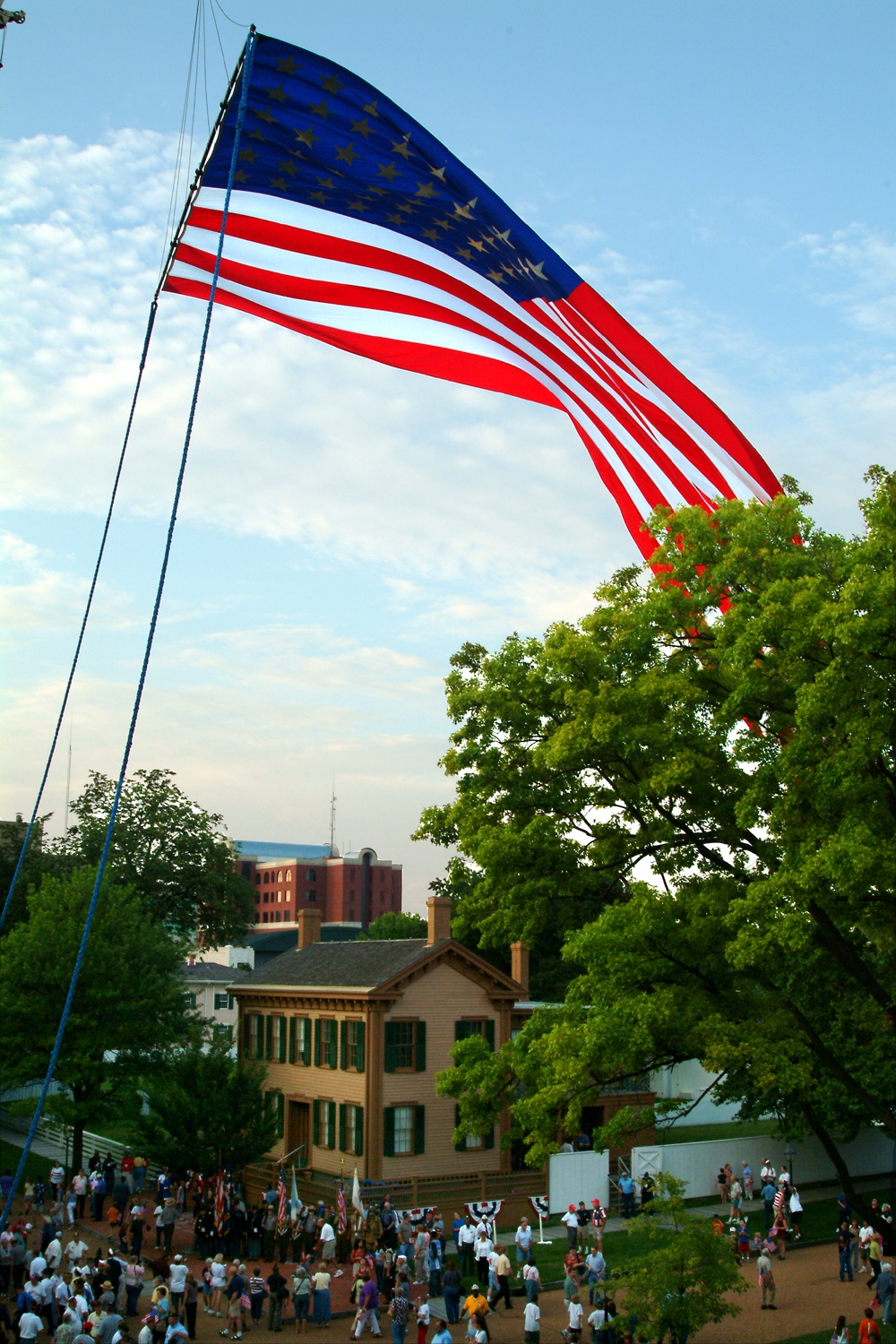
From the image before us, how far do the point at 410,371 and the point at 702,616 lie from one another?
6282 mm

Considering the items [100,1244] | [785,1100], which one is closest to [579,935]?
[100,1244]

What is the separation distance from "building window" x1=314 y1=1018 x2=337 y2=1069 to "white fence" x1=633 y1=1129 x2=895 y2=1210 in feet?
26.6

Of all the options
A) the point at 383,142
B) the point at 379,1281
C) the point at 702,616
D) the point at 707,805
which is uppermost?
the point at 383,142

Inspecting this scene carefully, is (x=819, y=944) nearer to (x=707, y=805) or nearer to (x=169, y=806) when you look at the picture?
(x=707, y=805)

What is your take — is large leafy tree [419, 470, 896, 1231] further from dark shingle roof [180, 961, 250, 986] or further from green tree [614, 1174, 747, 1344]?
dark shingle roof [180, 961, 250, 986]

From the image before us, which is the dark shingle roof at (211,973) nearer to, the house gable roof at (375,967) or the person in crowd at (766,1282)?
the house gable roof at (375,967)

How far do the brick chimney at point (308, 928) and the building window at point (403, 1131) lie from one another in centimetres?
1195

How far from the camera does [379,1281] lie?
24172mm

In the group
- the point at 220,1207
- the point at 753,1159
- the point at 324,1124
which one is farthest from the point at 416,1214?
the point at 753,1159

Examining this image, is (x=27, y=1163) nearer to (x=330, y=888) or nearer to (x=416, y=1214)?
(x=416, y=1214)

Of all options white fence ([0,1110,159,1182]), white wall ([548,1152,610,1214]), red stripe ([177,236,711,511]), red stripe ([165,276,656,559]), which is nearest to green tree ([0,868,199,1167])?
white fence ([0,1110,159,1182])

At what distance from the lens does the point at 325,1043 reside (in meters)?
37.4

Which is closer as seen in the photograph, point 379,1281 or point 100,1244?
point 379,1281

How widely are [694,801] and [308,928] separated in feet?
98.0
